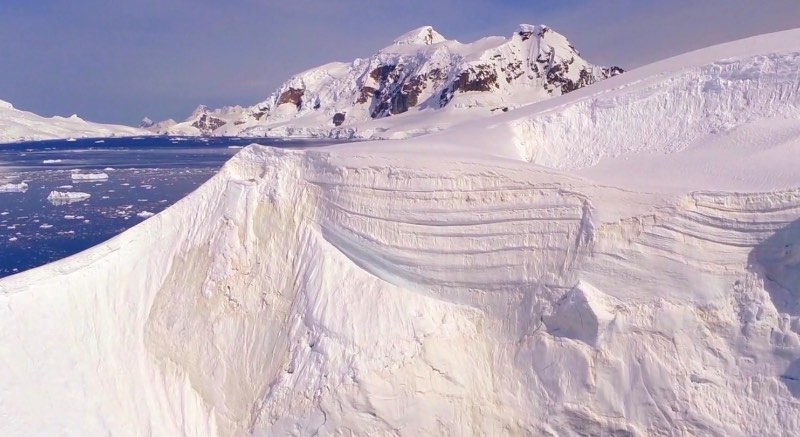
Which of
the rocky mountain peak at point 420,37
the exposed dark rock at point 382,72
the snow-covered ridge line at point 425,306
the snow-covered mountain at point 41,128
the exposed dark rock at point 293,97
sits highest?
the rocky mountain peak at point 420,37

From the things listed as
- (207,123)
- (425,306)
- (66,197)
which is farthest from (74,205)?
(207,123)

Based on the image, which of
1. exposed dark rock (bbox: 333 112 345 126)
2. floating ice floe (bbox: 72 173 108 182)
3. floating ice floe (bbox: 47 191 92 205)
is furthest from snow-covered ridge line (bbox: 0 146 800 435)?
exposed dark rock (bbox: 333 112 345 126)

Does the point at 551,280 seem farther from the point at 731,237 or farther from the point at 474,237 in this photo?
the point at 731,237

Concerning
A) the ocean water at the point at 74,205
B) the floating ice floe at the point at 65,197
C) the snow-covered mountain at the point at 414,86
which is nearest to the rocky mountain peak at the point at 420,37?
the snow-covered mountain at the point at 414,86

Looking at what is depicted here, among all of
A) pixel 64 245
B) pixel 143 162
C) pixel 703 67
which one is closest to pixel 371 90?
pixel 143 162

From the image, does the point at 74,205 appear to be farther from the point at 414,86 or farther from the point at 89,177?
the point at 414,86

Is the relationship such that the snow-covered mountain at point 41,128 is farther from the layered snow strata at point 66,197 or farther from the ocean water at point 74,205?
the layered snow strata at point 66,197
